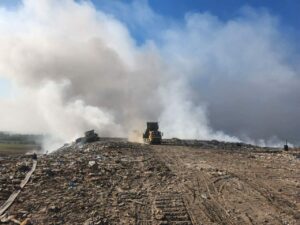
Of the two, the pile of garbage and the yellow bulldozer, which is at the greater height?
the yellow bulldozer

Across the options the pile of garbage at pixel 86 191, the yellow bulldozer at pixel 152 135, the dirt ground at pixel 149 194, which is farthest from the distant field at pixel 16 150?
the dirt ground at pixel 149 194

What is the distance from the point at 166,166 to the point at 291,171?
7.40 meters

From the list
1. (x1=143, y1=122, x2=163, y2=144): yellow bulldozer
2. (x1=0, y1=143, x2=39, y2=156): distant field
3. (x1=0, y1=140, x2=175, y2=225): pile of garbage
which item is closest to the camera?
(x1=0, y1=140, x2=175, y2=225): pile of garbage

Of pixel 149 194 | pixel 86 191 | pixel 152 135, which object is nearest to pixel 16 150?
pixel 152 135

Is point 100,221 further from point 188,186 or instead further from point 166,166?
point 166,166

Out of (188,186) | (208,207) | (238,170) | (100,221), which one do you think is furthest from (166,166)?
(100,221)

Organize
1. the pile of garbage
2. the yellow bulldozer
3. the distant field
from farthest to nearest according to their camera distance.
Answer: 1. the distant field
2. the yellow bulldozer
3. the pile of garbage

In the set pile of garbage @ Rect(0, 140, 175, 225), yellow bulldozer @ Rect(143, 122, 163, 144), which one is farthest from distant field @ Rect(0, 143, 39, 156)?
pile of garbage @ Rect(0, 140, 175, 225)

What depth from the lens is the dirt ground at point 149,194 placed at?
13.1 meters

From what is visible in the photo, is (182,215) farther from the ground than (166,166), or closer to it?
closer to it

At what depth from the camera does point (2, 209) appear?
44.2ft

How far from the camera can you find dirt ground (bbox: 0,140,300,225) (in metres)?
13.1

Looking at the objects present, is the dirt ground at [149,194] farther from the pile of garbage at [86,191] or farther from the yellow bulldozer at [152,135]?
the yellow bulldozer at [152,135]

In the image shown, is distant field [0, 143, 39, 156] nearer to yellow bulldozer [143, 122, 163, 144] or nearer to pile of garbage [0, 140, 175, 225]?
yellow bulldozer [143, 122, 163, 144]
